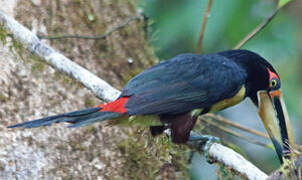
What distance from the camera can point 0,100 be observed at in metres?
2.37

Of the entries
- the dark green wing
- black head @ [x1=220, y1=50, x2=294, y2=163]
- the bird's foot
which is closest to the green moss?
the bird's foot

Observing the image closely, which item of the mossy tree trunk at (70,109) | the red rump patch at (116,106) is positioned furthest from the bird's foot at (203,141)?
the red rump patch at (116,106)

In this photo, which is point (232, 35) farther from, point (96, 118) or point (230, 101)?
point (96, 118)

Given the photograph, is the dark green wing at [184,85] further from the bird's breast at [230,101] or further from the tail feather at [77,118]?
the tail feather at [77,118]

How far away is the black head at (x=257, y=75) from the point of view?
9.02 ft

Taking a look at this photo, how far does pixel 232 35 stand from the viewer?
3428 millimetres

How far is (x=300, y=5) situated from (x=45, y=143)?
3416mm

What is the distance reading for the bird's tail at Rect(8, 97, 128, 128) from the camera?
2061 millimetres

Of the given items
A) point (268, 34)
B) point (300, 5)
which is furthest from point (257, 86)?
point (300, 5)

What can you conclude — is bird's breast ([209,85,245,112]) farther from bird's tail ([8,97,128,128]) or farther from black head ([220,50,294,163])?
bird's tail ([8,97,128,128])

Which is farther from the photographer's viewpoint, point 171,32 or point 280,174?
point 171,32

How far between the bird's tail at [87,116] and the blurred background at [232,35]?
1117 millimetres

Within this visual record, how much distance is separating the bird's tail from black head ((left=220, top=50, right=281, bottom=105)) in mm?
843

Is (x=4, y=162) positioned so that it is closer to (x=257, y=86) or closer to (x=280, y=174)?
(x=280, y=174)
